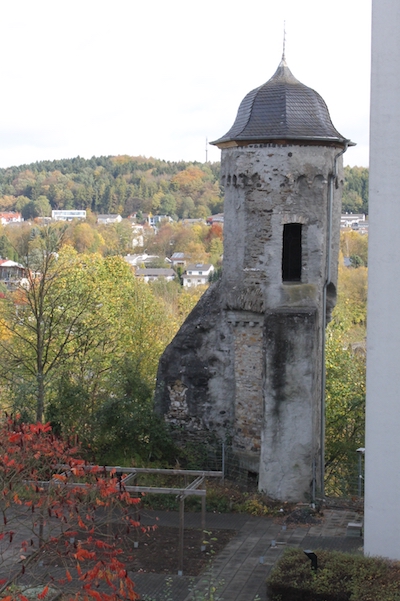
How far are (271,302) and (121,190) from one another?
124 meters

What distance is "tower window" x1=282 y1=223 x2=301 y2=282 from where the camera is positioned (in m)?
19.0

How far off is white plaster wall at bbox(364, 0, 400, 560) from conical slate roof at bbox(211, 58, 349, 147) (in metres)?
3.92

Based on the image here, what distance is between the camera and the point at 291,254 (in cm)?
1905

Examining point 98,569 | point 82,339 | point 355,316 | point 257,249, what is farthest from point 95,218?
point 98,569

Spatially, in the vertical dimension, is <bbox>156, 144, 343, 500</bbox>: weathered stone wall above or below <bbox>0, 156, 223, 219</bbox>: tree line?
below

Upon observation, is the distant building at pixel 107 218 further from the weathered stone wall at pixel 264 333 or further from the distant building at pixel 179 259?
the weathered stone wall at pixel 264 333

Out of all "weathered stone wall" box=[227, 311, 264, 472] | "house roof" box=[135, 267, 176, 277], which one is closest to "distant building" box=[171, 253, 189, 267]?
"house roof" box=[135, 267, 176, 277]

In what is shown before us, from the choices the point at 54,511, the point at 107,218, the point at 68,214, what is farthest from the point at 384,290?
the point at 107,218

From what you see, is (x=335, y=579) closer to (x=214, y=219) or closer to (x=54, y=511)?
(x=54, y=511)

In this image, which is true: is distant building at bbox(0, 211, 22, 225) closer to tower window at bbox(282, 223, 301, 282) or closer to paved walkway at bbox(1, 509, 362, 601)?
tower window at bbox(282, 223, 301, 282)

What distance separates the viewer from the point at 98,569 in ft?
31.2

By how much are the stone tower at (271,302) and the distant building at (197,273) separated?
6269cm

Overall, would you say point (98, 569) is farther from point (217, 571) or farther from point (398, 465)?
point (398, 465)

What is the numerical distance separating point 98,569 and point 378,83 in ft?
28.7
